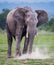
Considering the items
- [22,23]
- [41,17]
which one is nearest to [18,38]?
[22,23]

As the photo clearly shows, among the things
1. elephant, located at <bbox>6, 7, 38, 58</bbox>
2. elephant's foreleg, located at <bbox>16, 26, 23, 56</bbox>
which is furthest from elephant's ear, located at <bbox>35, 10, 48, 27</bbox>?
elephant's foreleg, located at <bbox>16, 26, 23, 56</bbox>

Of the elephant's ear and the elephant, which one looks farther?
the elephant's ear

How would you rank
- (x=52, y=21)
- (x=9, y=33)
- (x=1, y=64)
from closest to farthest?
(x=1, y=64) → (x=9, y=33) → (x=52, y=21)

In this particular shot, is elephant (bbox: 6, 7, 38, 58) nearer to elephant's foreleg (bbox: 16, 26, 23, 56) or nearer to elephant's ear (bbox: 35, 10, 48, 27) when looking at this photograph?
elephant's foreleg (bbox: 16, 26, 23, 56)

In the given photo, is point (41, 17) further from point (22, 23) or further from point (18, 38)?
point (18, 38)

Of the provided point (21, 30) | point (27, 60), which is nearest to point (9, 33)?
point (21, 30)

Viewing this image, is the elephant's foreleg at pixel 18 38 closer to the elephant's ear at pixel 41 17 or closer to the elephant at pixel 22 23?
the elephant at pixel 22 23

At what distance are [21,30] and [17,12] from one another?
69cm

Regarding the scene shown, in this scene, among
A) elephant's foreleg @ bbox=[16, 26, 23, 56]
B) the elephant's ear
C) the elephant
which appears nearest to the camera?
the elephant

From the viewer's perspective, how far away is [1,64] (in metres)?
12.7

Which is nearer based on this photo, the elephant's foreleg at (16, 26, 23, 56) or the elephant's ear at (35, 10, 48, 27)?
the elephant's foreleg at (16, 26, 23, 56)

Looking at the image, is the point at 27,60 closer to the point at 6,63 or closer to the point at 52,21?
the point at 6,63

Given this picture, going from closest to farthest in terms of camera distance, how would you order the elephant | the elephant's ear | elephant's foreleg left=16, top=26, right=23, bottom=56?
the elephant < elephant's foreleg left=16, top=26, right=23, bottom=56 < the elephant's ear

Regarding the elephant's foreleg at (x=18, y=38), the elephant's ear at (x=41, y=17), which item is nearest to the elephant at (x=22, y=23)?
the elephant's foreleg at (x=18, y=38)
